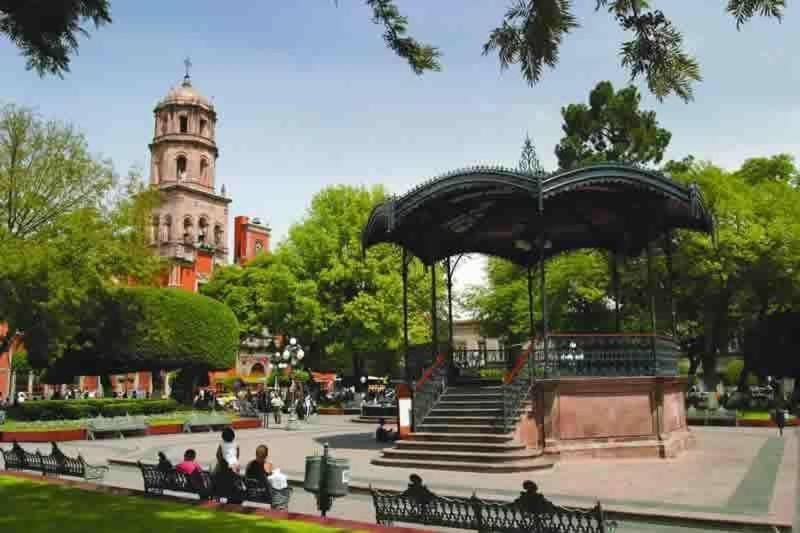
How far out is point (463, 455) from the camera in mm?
16250

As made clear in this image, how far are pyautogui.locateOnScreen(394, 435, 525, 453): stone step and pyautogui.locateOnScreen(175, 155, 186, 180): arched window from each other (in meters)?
61.7

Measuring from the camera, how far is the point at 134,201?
35.6 m

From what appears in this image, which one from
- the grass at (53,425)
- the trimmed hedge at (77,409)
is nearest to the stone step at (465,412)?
the grass at (53,425)

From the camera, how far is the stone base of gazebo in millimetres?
17266

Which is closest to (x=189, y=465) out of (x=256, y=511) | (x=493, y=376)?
(x=256, y=511)

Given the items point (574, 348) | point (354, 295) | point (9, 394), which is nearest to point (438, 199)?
point (574, 348)

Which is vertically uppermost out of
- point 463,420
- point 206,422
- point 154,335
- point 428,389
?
point 154,335

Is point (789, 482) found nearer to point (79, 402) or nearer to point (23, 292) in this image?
point (23, 292)

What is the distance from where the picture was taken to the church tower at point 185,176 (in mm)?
72312

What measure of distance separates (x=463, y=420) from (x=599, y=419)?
3.53 metres

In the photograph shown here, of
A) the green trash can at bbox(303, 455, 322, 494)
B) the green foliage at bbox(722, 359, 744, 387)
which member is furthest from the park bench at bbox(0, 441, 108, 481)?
the green foliage at bbox(722, 359, 744, 387)

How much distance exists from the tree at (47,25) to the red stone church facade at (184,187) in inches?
2685

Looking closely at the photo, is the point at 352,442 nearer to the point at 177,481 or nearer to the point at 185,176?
the point at 177,481

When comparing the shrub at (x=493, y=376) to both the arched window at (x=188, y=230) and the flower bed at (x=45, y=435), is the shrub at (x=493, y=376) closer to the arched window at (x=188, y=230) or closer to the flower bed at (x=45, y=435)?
the flower bed at (x=45, y=435)
